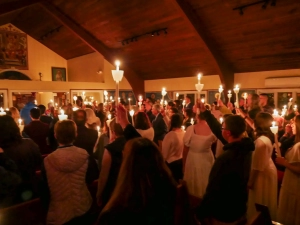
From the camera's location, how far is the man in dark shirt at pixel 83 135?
3535mm

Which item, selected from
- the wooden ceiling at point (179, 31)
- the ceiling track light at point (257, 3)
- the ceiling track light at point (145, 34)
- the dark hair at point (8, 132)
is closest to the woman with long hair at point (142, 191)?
the dark hair at point (8, 132)

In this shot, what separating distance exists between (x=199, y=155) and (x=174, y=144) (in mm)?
448

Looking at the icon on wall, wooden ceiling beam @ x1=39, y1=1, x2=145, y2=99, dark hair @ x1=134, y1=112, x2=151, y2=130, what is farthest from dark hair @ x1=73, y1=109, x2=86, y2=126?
the icon on wall

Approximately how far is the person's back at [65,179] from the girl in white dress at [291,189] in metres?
1.91

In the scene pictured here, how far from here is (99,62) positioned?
47.1ft

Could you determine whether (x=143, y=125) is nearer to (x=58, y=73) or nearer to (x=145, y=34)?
(x=145, y=34)

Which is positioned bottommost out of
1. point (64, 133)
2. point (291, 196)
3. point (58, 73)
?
point (291, 196)

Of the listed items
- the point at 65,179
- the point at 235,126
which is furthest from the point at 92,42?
the point at 235,126

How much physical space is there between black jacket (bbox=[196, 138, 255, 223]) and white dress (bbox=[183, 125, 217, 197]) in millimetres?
1544

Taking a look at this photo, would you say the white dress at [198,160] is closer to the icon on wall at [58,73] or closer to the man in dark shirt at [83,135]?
the man in dark shirt at [83,135]

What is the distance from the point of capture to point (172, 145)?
405 centimetres

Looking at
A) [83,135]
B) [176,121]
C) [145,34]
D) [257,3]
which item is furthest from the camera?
[145,34]

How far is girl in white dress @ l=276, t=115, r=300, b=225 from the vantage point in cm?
275

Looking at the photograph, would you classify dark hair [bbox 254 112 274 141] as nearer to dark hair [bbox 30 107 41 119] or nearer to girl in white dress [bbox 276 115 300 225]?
girl in white dress [bbox 276 115 300 225]
